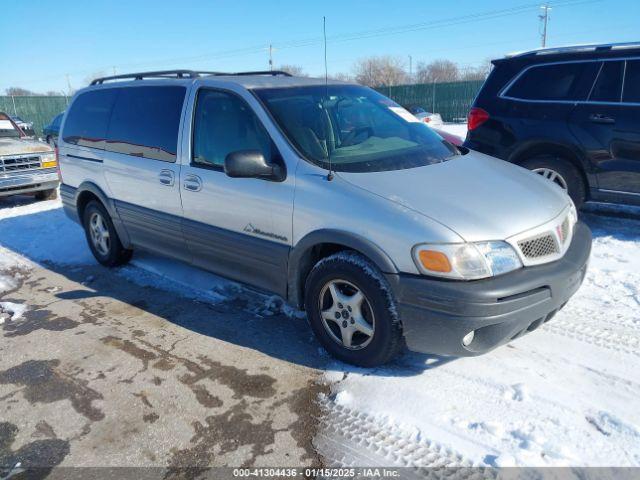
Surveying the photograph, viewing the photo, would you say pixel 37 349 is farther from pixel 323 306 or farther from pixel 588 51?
pixel 588 51

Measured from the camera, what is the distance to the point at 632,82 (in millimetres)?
5176

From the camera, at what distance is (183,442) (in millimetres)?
2686

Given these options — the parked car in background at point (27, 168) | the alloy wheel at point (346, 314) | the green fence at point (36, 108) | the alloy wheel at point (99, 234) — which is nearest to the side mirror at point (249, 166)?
the alloy wheel at point (346, 314)

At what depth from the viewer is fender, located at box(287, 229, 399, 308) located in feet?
9.54

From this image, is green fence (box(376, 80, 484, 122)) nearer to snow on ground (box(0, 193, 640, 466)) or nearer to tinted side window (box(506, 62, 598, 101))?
tinted side window (box(506, 62, 598, 101))

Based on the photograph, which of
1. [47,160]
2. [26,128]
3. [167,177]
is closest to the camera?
[167,177]

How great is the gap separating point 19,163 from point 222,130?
6766mm

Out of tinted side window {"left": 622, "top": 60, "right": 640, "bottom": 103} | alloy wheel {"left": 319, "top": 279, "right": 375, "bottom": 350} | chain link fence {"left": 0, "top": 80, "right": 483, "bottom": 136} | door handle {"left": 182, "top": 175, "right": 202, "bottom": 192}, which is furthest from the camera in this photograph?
chain link fence {"left": 0, "top": 80, "right": 483, "bottom": 136}

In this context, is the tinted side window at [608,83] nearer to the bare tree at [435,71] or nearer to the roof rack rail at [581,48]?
the roof rack rail at [581,48]

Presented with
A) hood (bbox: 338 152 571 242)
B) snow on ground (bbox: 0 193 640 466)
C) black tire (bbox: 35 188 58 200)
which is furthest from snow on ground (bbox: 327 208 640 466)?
black tire (bbox: 35 188 58 200)

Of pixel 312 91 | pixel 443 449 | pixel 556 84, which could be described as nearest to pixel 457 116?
pixel 556 84

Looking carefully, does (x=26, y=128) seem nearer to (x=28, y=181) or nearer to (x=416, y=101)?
(x=28, y=181)

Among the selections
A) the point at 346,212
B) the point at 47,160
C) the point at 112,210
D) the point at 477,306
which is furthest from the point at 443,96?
the point at 477,306

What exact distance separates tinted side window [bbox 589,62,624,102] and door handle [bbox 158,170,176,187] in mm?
4402
